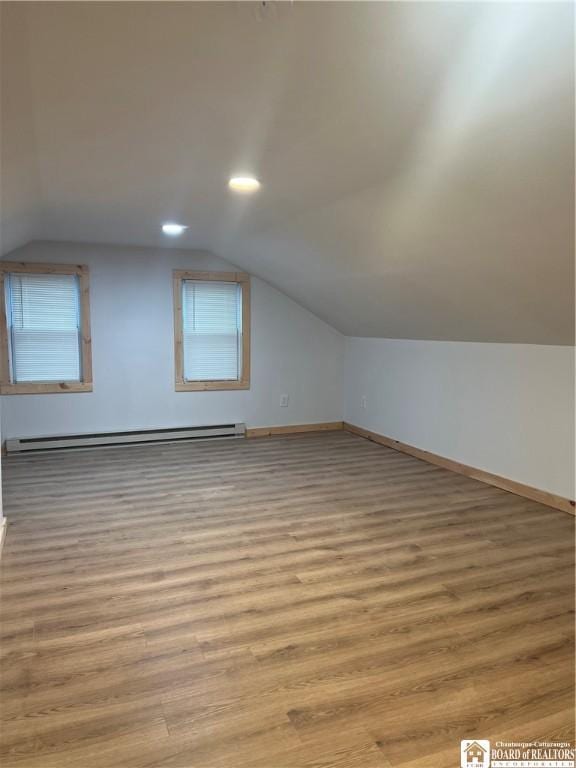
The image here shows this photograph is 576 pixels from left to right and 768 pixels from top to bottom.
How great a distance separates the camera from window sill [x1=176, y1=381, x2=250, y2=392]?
538 centimetres

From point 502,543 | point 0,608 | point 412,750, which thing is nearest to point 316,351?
point 502,543

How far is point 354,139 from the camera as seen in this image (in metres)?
2.06

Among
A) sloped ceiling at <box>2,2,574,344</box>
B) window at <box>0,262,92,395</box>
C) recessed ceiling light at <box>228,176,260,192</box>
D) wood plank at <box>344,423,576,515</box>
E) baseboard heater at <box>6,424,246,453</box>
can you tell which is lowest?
wood plank at <box>344,423,576,515</box>

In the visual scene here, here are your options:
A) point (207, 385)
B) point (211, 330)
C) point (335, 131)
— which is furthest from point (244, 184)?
point (207, 385)

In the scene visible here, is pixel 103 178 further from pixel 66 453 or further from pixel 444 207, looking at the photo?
pixel 66 453

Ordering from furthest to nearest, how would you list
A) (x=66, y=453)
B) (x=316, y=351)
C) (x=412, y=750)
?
(x=316, y=351)
(x=66, y=453)
(x=412, y=750)

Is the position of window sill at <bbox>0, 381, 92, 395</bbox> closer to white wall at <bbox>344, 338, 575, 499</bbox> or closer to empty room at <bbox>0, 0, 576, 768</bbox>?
empty room at <bbox>0, 0, 576, 768</bbox>

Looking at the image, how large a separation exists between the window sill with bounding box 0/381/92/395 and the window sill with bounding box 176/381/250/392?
0.95 metres

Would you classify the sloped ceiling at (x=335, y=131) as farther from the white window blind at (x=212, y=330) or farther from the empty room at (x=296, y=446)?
the white window blind at (x=212, y=330)

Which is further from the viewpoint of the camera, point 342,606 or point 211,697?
point 342,606

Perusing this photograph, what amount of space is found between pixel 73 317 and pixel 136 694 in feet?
13.3

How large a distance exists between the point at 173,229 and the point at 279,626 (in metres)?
3.20

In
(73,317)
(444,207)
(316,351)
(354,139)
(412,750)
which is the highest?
(354,139)

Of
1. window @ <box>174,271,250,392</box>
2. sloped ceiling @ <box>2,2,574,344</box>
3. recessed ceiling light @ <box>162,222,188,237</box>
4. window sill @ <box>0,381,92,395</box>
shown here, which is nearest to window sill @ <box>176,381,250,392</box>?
window @ <box>174,271,250,392</box>
